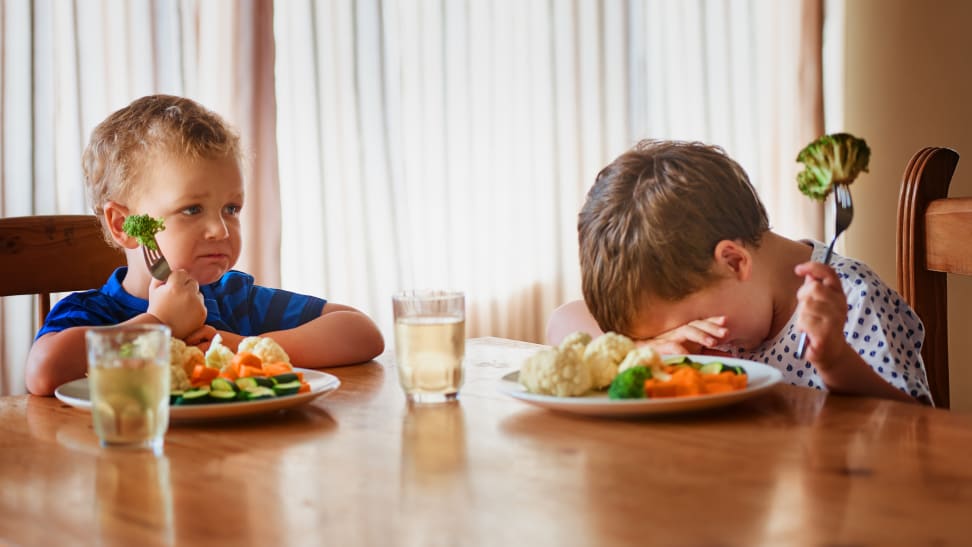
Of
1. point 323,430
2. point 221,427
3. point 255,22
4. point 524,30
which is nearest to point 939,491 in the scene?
point 323,430

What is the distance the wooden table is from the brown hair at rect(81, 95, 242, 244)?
665 millimetres

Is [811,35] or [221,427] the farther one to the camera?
[811,35]

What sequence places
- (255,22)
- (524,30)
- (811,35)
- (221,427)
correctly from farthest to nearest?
1. (811,35)
2. (524,30)
3. (255,22)
4. (221,427)

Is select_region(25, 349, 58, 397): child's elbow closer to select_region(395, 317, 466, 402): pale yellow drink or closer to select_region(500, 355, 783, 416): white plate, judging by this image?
select_region(395, 317, 466, 402): pale yellow drink

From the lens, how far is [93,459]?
0.87 meters

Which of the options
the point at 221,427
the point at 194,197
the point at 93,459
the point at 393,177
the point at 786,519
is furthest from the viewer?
the point at 393,177

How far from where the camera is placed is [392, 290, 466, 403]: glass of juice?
1.07 metres

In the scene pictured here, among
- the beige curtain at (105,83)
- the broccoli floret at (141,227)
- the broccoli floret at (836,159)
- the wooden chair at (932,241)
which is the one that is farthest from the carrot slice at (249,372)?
the beige curtain at (105,83)

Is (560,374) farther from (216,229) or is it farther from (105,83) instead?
(105,83)

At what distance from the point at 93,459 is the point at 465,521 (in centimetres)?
38

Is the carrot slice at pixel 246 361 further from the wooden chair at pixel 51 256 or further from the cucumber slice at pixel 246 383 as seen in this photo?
the wooden chair at pixel 51 256

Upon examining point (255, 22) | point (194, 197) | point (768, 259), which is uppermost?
point (255, 22)

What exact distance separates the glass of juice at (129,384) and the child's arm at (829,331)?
2.06 feet

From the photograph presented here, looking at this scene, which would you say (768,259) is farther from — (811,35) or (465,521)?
(811,35)
